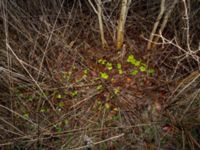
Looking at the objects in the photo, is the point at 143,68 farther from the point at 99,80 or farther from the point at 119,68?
the point at 99,80

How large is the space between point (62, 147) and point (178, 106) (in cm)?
119

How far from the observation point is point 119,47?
2.97m

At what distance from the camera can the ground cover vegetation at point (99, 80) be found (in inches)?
87.7

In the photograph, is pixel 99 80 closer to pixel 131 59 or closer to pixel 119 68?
pixel 119 68

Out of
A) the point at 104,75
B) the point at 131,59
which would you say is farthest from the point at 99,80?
the point at 131,59

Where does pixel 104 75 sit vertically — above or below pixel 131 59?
below

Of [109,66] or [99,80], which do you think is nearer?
[99,80]

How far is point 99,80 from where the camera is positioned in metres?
2.66

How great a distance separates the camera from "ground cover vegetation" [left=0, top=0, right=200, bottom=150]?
2229 millimetres

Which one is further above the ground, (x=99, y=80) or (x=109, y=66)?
(x=109, y=66)

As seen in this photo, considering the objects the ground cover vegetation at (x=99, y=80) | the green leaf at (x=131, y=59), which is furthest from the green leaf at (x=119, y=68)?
the green leaf at (x=131, y=59)

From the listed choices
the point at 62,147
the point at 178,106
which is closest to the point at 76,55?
the point at 62,147

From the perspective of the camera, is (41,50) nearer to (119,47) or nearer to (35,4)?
(35,4)

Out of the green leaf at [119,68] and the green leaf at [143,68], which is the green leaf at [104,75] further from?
the green leaf at [143,68]
